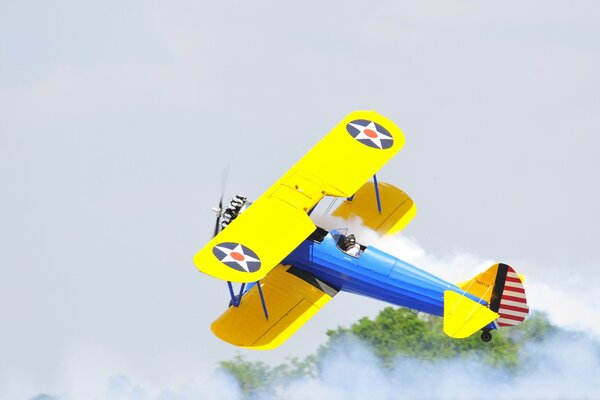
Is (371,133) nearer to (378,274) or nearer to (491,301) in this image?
(378,274)

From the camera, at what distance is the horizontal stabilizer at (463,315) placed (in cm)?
2538

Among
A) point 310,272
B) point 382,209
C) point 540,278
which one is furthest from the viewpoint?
point 540,278

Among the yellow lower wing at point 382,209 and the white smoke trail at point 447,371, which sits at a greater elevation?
the yellow lower wing at point 382,209

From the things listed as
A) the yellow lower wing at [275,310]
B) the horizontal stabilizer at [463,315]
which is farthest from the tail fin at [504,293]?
the yellow lower wing at [275,310]

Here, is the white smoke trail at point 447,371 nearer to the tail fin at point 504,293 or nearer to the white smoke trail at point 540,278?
the white smoke trail at point 540,278

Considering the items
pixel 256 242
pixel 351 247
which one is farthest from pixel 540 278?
pixel 256 242

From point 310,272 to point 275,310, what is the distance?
0.88 m

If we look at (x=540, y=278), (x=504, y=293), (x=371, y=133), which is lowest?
(x=540, y=278)

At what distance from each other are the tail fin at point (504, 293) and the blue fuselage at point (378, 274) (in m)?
0.78

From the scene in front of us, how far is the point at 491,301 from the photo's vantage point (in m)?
25.9

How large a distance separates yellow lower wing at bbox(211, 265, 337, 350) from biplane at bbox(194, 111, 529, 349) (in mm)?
17

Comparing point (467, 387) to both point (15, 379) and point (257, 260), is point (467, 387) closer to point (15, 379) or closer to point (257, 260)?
point (257, 260)

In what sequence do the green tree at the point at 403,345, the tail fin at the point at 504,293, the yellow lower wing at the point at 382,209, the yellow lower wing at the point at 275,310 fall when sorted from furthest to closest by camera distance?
1. the green tree at the point at 403,345
2. the yellow lower wing at the point at 382,209
3. the yellow lower wing at the point at 275,310
4. the tail fin at the point at 504,293

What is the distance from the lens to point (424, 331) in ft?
109
